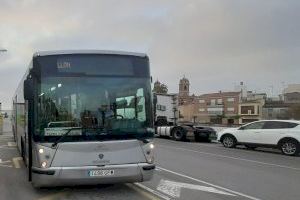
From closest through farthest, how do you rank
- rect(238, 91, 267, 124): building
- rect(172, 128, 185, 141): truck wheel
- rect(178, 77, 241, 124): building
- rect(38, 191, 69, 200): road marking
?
rect(38, 191, 69, 200): road marking < rect(172, 128, 185, 141): truck wheel < rect(238, 91, 267, 124): building < rect(178, 77, 241, 124): building

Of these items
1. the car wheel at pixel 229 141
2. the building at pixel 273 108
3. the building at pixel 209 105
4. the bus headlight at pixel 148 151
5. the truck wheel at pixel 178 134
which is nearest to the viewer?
the bus headlight at pixel 148 151

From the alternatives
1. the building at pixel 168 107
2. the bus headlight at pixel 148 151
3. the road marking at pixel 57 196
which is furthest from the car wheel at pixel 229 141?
the road marking at pixel 57 196

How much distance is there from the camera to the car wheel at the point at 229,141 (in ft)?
83.1

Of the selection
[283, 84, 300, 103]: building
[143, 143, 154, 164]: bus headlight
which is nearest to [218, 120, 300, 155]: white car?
[143, 143, 154, 164]: bus headlight

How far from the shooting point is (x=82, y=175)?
9516 millimetres

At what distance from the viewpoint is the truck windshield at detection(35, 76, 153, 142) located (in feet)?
31.6

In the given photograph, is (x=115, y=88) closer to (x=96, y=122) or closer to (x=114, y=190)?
(x=96, y=122)

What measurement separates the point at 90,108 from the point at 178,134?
2188cm

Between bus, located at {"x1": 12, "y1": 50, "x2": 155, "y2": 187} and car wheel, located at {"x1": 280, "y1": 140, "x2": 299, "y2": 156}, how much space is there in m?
13.5

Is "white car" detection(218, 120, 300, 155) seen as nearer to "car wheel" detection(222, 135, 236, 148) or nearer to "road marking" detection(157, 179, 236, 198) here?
"car wheel" detection(222, 135, 236, 148)

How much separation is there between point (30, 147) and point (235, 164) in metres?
8.09

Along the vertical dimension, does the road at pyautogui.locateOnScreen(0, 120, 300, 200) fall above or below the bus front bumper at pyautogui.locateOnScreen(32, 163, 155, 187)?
below

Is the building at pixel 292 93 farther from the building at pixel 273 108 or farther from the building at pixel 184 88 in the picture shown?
the building at pixel 184 88

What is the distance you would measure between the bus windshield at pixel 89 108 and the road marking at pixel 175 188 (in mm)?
1300
